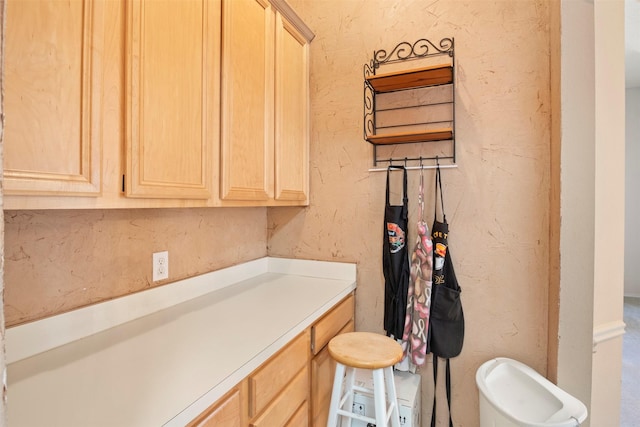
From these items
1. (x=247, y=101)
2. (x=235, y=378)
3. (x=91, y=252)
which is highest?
(x=247, y=101)

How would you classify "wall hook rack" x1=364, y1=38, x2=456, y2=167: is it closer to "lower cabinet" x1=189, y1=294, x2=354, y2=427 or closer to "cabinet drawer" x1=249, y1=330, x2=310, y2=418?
"lower cabinet" x1=189, y1=294, x2=354, y2=427

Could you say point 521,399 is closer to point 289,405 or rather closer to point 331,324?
point 331,324

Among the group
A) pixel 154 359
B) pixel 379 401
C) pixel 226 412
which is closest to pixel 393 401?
pixel 379 401

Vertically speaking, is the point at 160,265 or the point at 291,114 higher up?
the point at 291,114

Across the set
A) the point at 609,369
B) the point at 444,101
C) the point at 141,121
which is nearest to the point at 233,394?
the point at 141,121

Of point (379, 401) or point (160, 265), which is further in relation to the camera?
point (160, 265)

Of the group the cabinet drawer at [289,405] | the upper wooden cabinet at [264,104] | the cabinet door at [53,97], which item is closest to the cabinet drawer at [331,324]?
the cabinet drawer at [289,405]

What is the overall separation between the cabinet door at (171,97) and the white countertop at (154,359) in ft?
1.56

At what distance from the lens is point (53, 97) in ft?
2.33

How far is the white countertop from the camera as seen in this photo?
2.19ft

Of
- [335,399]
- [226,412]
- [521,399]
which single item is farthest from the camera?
[521,399]

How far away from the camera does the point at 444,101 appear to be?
1.68m

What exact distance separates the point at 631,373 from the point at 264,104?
350 cm

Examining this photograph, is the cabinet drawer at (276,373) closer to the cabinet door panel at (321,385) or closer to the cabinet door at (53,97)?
the cabinet door panel at (321,385)
